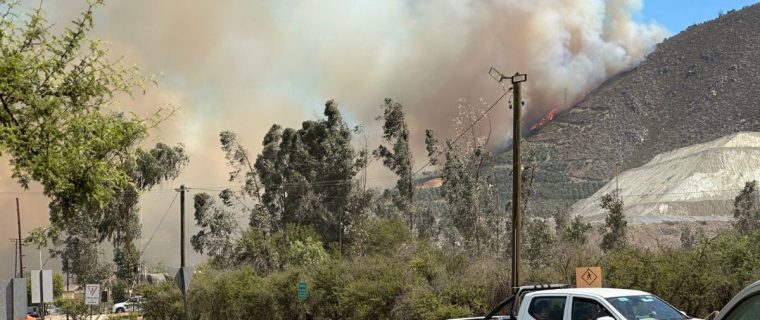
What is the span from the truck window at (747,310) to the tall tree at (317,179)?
242ft

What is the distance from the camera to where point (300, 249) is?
207 ft

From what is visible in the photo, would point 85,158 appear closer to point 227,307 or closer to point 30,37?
point 30,37

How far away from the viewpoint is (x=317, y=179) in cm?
8088

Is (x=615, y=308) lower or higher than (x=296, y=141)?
lower

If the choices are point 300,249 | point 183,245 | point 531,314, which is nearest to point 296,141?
point 300,249

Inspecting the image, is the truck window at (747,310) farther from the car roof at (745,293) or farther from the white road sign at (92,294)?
the white road sign at (92,294)

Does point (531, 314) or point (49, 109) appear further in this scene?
point (531, 314)

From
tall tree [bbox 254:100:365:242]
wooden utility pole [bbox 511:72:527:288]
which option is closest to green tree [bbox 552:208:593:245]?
tall tree [bbox 254:100:365:242]

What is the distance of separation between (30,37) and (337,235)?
71.1m

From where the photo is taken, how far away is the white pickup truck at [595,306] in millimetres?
12406

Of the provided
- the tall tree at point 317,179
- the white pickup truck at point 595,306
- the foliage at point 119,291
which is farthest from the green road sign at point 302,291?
the foliage at point 119,291

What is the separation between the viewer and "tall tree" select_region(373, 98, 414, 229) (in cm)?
7819

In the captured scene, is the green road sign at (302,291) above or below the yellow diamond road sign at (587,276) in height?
below

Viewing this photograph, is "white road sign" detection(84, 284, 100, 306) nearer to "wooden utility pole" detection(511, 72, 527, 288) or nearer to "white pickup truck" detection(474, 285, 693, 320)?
"wooden utility pole" detection(511, 72, 527, 288)
